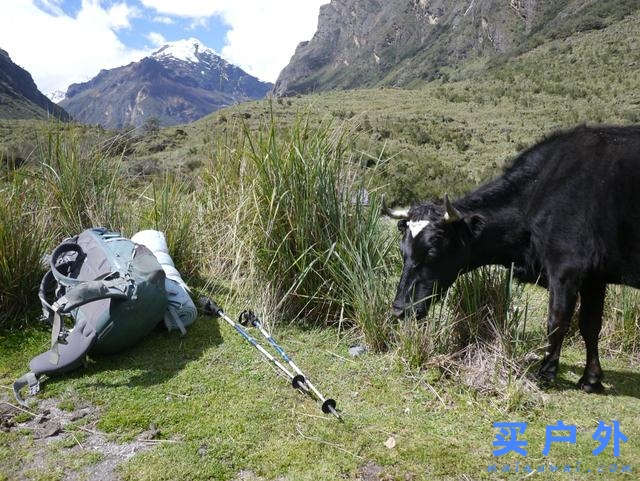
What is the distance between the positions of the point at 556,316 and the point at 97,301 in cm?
395

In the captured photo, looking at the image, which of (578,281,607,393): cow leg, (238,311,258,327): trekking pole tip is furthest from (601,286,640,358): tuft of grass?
(238,311,258,327): trekking pole tip

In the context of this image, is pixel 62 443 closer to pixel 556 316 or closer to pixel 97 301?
pixel 97 301

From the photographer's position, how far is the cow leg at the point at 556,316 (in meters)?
4.15

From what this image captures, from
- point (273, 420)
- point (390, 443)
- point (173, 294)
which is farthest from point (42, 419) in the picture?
point (390, 443)

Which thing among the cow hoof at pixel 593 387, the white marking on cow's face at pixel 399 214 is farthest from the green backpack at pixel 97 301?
the cow hoof at pixel 593 387

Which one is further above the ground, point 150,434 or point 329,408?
point 329,408

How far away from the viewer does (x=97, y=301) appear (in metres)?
4.51

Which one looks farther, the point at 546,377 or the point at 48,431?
the point at 546,377

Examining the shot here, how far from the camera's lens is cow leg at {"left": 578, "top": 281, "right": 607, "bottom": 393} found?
4.36 m

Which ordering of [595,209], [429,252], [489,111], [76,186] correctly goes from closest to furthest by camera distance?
1. [595,209]
2. [429,252]
3. [76,186]
4. [489,111]

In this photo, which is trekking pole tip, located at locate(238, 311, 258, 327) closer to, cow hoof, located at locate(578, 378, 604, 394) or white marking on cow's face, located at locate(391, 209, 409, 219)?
white marking on cow's face, located at locate(391, 209, 409, 219)

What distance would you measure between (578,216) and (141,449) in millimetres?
3741

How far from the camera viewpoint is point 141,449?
341 cm

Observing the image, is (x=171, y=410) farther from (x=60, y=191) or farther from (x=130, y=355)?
(x=60, y=191)
